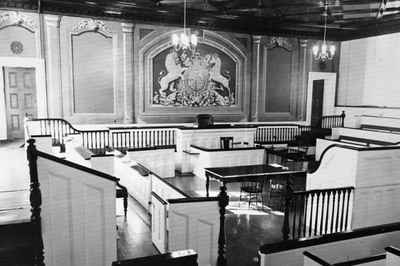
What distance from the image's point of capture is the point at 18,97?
1033 cm

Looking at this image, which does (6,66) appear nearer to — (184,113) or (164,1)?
(164,1)

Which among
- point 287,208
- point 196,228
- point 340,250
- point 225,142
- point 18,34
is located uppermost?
point 18,34

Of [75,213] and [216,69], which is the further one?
[216,69]

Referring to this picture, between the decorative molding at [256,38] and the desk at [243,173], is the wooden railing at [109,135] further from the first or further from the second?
the decorative molding at [256,38]

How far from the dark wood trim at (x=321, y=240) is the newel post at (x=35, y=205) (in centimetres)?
232

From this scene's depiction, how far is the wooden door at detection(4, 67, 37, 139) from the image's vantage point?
10.2 metres

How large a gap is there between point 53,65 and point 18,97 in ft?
4.52

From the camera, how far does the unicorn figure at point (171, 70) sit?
39.7 ft

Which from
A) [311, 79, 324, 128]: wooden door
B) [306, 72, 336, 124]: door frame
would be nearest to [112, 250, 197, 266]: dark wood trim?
[306, 72, 336, 124]: door frame

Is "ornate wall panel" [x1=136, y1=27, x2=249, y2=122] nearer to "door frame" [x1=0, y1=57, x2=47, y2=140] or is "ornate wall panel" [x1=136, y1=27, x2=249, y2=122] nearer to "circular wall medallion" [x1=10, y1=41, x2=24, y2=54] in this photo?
"door frame" [x1=0, y1=57, x2=47, y2=140]

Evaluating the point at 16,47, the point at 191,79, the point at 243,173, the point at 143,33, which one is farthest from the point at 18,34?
the point at 243,173

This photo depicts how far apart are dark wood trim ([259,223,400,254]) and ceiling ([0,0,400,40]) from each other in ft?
23.1

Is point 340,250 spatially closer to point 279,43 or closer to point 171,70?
point 171,70

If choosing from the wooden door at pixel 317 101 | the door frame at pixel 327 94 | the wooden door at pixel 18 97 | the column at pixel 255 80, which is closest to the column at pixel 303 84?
the door frame at pixel 327 94
